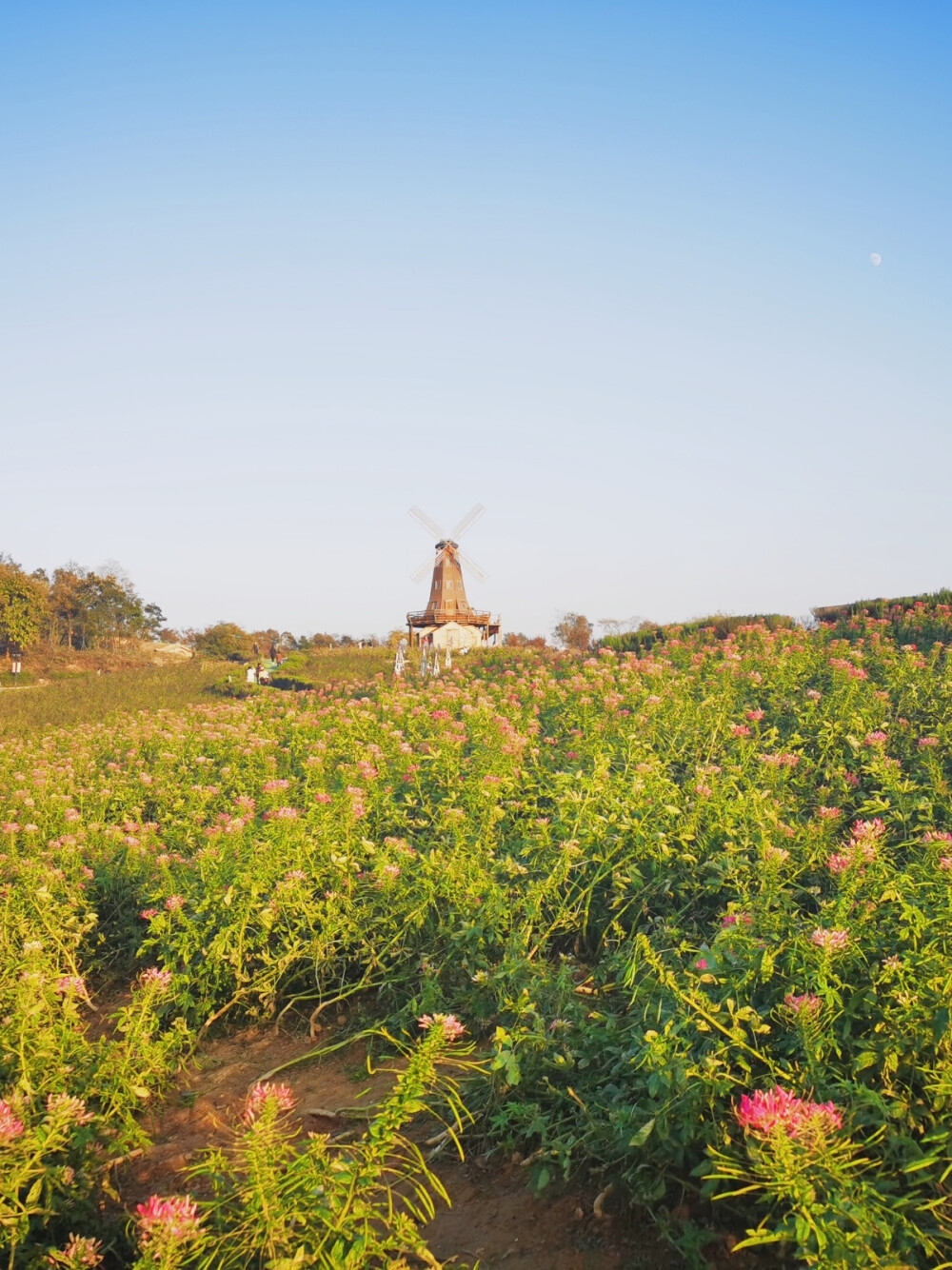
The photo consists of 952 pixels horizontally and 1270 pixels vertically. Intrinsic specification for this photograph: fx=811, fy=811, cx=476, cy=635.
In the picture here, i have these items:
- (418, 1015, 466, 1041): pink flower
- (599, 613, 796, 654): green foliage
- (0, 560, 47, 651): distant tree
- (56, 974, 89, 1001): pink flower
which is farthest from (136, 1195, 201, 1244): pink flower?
(0, 560, 47, 651): distant tree

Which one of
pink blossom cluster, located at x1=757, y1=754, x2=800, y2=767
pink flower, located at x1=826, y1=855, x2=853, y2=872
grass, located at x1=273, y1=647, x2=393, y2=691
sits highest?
grass, located at x1=273, y1=647, x2=393, y2=691

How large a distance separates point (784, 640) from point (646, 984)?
8.37 m

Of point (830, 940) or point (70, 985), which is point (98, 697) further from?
point (830, 940)

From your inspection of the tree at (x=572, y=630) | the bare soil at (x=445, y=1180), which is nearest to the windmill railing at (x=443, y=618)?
the tree at (x=572, y=630)

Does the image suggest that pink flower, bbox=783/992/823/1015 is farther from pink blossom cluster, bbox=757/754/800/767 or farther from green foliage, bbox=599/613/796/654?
green foliage, bbox=599/613/796/654

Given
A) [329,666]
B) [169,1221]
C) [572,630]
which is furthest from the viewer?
[572,630]

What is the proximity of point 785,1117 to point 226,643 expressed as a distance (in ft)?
159

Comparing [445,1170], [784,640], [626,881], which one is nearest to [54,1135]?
[445,1170]

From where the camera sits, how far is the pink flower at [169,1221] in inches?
75.9

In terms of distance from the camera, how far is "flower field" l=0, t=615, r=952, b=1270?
217 cm

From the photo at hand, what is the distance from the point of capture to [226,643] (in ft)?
157

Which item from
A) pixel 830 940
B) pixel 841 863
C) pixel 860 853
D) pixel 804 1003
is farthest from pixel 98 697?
pixel 804 1003

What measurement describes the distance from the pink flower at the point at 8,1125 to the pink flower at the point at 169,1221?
1.96 feet

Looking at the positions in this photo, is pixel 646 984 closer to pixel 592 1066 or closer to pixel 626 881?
pixel 592 1066
